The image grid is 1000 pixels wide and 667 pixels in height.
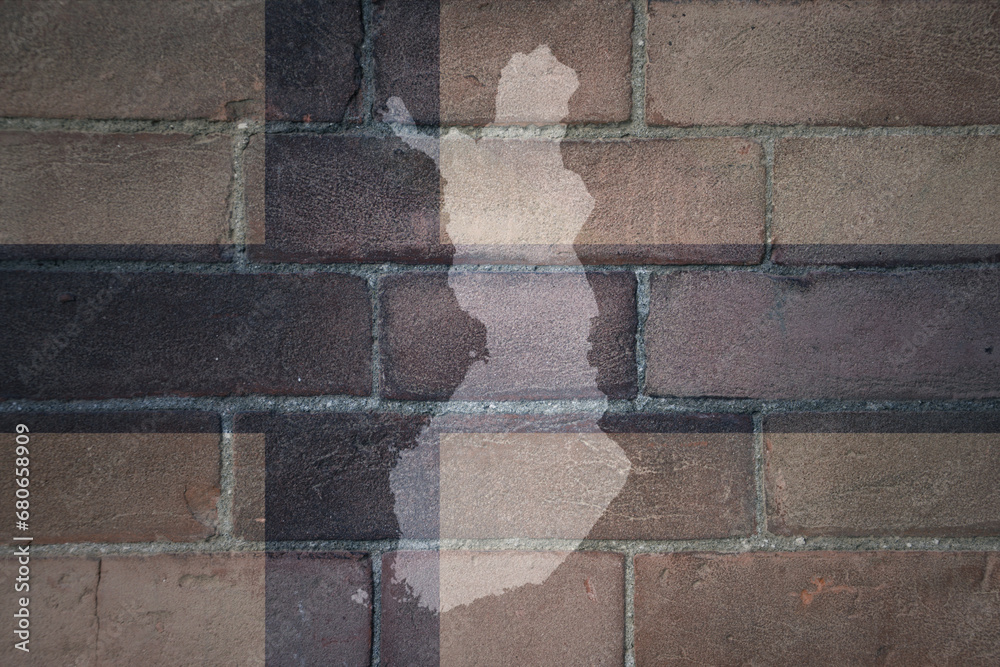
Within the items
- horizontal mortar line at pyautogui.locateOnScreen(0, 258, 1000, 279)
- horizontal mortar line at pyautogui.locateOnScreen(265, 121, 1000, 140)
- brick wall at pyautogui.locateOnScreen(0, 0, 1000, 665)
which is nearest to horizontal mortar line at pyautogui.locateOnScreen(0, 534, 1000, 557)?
brick wall at pyautogui.locateOnScreen(0, 0, 1000, 665)

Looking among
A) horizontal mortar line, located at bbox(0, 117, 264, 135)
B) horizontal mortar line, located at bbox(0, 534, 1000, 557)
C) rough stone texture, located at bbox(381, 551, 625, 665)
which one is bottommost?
rough stone texture, located at bbox(381, 551, 625, 665)

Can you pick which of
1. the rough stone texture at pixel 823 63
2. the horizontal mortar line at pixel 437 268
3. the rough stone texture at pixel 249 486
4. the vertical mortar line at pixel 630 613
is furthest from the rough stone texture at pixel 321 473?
the rough stone texture at pixel 823 63

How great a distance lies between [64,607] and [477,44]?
0.80m

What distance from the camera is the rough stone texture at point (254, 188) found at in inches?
23.1

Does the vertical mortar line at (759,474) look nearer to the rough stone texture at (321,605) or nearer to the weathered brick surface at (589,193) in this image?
the weathered brick surface at (589,193)

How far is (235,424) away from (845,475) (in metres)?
0.71

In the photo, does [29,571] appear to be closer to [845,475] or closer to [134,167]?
[134,167]

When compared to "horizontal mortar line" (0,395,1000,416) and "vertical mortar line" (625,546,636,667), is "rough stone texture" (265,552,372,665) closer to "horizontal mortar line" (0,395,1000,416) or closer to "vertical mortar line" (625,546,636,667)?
"horizontal mortar line" (0,395,1000,416)

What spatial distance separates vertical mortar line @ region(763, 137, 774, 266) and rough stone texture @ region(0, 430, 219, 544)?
0.67m

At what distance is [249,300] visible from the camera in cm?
59

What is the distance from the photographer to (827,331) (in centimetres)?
59

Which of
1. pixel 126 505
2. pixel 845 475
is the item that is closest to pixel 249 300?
pixel 126 505

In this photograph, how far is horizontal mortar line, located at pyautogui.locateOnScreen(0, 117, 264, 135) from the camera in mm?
585

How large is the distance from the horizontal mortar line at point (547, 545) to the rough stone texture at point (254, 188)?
1.15 ft
